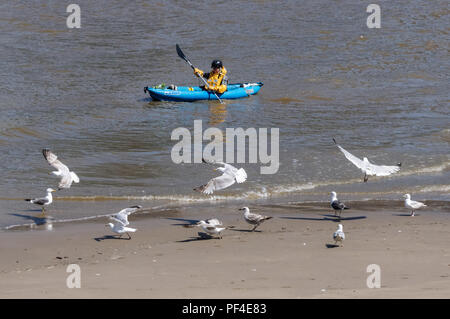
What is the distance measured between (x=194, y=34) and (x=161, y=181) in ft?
55.3

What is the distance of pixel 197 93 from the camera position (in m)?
22.5

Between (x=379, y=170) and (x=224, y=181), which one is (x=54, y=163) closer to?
(x=224, y=181)

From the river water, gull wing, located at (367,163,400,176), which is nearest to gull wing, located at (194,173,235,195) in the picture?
the river water

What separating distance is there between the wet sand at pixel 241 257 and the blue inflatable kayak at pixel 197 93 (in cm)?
1084

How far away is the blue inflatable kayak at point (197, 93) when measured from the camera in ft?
71.3

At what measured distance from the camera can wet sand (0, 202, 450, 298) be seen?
726 centimetres

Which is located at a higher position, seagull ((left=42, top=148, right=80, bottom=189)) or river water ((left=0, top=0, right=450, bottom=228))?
river water ((left=0, top=0, right=450, bottom=228))

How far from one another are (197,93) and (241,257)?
14.2 m

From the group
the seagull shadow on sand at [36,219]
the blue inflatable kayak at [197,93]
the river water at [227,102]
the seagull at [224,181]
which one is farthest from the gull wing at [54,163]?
the blue inflatable kayak at [197,93]

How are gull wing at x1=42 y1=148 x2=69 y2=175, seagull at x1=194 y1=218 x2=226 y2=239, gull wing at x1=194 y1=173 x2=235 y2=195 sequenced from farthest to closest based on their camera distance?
gull wing at x1=42 y1=148 x2=69 y2=175, gull wing at x1=194 y1=173 x2=235 y2=195, seagull at x1=194 y1=218 x2=226 y2=239

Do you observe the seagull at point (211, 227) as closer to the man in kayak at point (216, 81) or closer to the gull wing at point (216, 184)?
the gull wing at point (216, 184)

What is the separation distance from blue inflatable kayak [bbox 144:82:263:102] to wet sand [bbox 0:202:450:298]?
10.8m

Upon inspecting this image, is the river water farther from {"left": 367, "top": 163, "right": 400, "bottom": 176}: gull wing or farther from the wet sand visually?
the wet sand
